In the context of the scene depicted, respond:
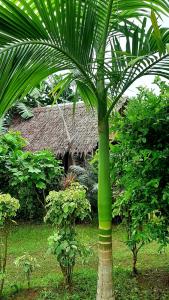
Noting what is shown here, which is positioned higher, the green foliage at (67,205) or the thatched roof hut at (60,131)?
the thatched roof hut at (60,131)

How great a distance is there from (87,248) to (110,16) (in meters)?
2.40

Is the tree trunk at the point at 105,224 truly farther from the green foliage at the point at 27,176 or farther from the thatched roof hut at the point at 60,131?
the thatched roof hut at the point at 60,131

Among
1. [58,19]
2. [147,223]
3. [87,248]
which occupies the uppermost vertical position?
[58,19]

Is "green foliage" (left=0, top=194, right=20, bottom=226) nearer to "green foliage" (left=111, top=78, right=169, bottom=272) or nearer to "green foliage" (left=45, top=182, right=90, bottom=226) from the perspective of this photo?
"green foliage" (left=45, top=182, right=90, bottom=226)

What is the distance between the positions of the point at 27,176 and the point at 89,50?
→ 6.53 m

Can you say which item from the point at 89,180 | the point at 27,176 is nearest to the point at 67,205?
the point at 27,176

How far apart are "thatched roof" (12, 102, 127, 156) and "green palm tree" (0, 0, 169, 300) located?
7.07m

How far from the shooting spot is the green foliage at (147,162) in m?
3.41

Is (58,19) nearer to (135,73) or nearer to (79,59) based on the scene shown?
(79,59)

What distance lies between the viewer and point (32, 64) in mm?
2639

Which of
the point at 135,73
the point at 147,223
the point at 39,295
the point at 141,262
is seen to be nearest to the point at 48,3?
the point at 135,73

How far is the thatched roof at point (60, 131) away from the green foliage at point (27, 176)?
1.43m

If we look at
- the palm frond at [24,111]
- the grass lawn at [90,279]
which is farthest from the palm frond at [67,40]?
the palm frond at [24,111]

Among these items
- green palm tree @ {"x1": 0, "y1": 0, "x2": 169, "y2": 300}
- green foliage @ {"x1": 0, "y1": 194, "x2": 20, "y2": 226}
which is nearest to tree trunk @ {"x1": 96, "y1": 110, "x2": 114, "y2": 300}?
green palm tree @ {"x1": 0, "y1": 0, "x2": 169, "y2": 300}
